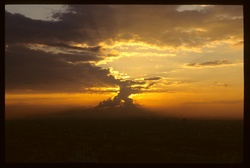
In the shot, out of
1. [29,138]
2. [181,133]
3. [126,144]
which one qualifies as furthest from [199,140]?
[29,138]

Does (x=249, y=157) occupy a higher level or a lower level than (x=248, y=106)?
lower

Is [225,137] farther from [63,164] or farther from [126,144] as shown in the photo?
[63,164]

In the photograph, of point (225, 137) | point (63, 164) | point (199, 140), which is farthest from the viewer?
point (199, 140)

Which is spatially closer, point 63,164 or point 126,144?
point 63,164

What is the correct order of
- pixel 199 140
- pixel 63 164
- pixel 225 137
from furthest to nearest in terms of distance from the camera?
pixel 199 140 < pixel 225 137 < pixel 63 164

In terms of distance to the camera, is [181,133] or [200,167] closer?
[200,167]
